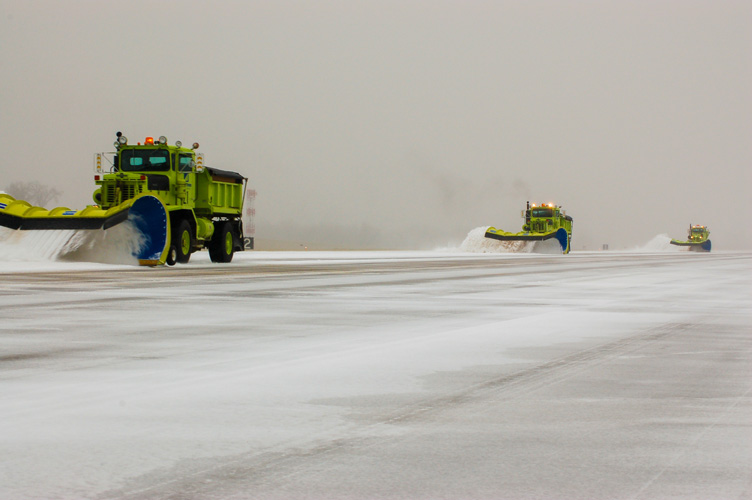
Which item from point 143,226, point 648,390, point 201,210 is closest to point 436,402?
point 648,390

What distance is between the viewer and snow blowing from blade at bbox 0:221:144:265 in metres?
29.1

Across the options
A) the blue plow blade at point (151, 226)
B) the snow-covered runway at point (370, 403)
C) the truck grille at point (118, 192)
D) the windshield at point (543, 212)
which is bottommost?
the snow-covered runway at point (370, 403)

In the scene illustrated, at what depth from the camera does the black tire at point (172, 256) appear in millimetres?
29625

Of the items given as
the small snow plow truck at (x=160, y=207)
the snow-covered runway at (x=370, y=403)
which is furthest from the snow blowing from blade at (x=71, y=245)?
the snow-covered runway at (x=370, y=403)

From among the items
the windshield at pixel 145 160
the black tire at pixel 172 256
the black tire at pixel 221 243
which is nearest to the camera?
the black tire at pixel 172 256

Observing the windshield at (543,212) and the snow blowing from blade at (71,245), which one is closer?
the snow blowing from blade at (71,245)

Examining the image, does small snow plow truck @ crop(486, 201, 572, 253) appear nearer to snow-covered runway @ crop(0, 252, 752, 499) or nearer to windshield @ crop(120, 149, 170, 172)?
windshield @ crop(120, 149, 170, 172)

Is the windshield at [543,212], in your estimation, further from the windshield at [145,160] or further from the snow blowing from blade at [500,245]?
the windshield at [145,160]

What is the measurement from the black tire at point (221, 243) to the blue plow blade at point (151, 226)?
5202 millimetres

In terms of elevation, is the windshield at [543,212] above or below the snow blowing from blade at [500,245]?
above

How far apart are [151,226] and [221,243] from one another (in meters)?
5.69

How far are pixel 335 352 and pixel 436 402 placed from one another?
2728 mm

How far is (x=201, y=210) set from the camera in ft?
106

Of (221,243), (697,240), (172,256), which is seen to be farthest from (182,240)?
(697,240)
